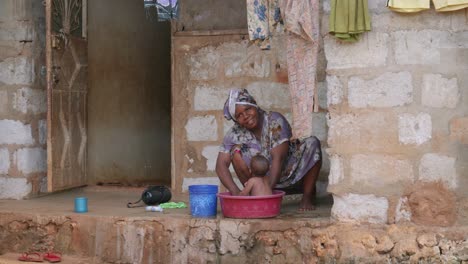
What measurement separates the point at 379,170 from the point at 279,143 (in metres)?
1.10

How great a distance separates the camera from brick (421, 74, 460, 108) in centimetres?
480

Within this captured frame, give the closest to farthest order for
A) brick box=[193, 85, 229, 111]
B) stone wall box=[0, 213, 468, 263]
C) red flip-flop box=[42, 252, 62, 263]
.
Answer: stone wall box=[0, 213, 468, 263]
red flip-flop box=[42, 252, 62, 263]
brick box=[193, 85, 229, 111]

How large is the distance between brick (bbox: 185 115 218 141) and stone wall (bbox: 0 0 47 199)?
1693mm

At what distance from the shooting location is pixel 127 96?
9.03 metres

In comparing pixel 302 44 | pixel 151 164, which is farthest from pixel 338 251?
pixel 151 164

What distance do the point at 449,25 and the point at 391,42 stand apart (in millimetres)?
417

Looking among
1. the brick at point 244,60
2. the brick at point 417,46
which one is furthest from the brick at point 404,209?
the brick at point 244,60

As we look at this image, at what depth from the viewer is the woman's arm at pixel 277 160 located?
18.5 ft

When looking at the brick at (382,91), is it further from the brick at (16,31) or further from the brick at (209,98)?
the brick at (16,31)

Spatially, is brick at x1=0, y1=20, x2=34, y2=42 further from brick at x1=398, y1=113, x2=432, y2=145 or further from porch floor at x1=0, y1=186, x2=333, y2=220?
brick at x1=398, y1=113, x2=432, y2=145

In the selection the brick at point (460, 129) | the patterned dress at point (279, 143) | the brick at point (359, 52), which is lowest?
the patterned dress at point (279, 143)

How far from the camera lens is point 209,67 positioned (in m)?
7.23

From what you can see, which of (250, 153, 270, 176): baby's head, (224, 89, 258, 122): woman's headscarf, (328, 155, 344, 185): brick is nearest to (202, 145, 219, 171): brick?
(224, 89, 258, 122): woman's headscarf

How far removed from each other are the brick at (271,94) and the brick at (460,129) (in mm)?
2391
